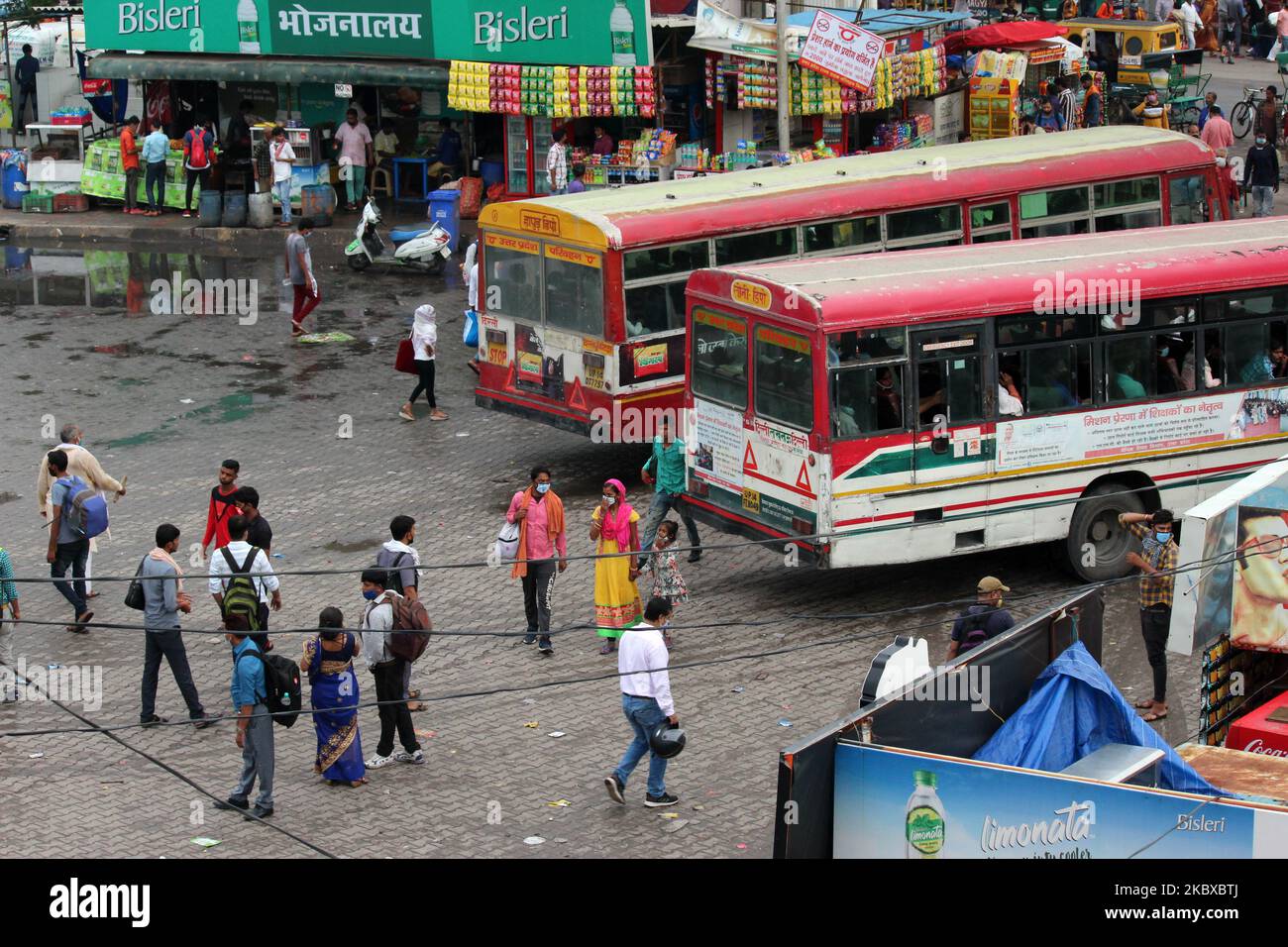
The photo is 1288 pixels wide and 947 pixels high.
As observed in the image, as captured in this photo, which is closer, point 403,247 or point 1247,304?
point 1247,304

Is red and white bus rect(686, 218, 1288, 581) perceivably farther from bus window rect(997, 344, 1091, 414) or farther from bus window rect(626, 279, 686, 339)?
bus window rect(626, 279, 686, 339)

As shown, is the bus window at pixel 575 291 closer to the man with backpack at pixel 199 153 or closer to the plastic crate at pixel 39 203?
the man with backpack at pixel 199 153

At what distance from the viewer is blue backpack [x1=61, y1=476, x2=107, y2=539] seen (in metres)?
14.5

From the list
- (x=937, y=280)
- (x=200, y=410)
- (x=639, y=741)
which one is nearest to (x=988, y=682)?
(x=639, y=741)

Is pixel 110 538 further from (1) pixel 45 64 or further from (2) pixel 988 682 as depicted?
(1) pixel 45 64

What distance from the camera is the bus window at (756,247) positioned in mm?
17500

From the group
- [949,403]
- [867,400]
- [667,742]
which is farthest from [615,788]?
[949,403]

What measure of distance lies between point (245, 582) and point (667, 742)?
3.26m

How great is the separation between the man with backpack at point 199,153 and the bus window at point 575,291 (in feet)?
43.6

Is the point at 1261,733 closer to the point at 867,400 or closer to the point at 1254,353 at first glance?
the point at 867,400

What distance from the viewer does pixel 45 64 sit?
124 feet

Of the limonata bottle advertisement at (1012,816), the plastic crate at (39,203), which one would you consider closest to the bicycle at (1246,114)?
the plastic crate at (39,203)

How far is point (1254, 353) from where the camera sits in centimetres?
1564

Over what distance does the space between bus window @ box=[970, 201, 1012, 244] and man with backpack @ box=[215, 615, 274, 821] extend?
394 inches
